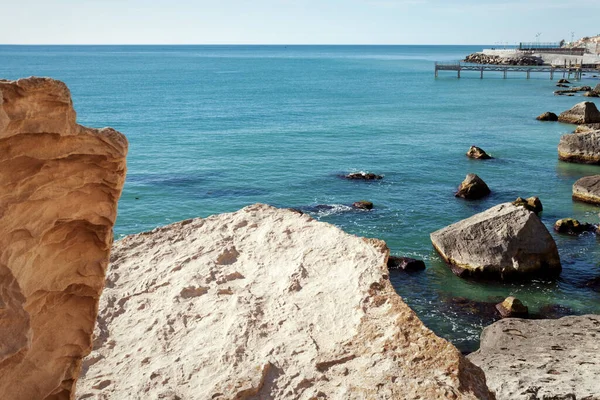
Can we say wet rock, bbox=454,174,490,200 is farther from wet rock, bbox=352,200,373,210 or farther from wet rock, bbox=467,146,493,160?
wet rock, bbox=467,146,493,160

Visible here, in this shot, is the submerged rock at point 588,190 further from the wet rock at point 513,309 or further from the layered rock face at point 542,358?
the layered rock face at point 542,358

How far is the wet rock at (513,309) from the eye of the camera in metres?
22.2

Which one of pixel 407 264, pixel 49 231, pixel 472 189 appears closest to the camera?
pixel 49 231

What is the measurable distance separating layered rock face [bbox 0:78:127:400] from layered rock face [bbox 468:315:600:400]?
9447 mm

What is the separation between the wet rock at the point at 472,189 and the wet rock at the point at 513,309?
15.1 metres

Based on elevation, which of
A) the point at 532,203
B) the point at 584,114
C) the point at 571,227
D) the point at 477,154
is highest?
the point at 584,114

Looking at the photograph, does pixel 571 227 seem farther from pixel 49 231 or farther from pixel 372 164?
pixel 49 231

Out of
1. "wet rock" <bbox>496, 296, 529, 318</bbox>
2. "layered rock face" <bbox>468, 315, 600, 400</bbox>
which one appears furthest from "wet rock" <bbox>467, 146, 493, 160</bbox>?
"layered rock face" <bbox>468, 315, 600, 400</bbox>

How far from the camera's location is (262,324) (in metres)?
12.6

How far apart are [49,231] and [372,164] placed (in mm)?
39281

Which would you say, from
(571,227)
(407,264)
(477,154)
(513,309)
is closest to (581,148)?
(477,154)

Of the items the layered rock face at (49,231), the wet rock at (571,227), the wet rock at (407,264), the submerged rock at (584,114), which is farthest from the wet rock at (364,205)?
the submerged rock at (584,114)

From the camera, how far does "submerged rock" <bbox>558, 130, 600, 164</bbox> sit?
4525cm

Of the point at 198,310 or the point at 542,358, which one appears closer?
the point at 198,310
